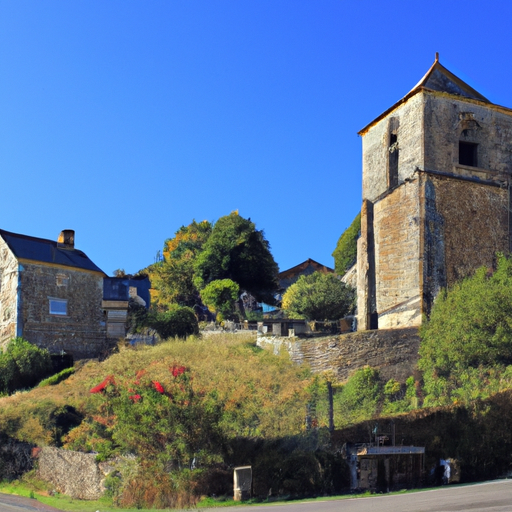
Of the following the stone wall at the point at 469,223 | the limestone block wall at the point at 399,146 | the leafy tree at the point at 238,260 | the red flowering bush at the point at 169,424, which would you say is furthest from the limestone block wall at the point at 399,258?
the leafy tree at the point at 238,260

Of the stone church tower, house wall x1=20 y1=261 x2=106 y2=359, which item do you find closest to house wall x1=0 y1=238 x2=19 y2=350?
house wall x1=20 y1=261 x2=106 y2=359

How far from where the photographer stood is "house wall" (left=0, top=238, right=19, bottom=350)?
2769 cm

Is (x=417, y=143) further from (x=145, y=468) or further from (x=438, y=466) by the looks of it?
(x=145, y=468)

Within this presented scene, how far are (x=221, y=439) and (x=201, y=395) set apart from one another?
1321 mm

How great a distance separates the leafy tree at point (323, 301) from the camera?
108 feet

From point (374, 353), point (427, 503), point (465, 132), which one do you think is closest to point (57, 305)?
point (374, 353)

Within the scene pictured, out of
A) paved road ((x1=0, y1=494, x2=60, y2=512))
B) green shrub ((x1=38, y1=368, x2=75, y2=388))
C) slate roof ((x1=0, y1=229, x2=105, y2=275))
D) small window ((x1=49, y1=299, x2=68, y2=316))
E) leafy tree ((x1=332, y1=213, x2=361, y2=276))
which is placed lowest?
paved road ((x1=0, y1=494, x2=60, y2=512))

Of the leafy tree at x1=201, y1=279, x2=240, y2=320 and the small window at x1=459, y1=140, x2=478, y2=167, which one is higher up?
the small window at x1=459, y1=140, x2=478, y2=167

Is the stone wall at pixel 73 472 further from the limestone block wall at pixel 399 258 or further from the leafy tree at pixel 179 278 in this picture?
the leafy tree at pixel 179 278

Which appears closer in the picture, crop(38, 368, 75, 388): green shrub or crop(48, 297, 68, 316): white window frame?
crop(38, 368, 75, 388): green shrub

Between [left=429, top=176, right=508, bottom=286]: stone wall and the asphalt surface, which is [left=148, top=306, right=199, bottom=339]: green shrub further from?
the asphalt surface

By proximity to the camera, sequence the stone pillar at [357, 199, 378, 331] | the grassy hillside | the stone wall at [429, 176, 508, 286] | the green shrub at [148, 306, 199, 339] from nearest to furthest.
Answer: the grassy hillside
the stone wall at [429, 176, 508, 286]
the stone pillar at [357, 199, 378, 331]
the green shrub at [148, 306, 199, 339]

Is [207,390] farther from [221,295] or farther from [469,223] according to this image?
[221,295]

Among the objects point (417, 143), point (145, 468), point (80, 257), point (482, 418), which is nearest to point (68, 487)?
point (145, 468)
